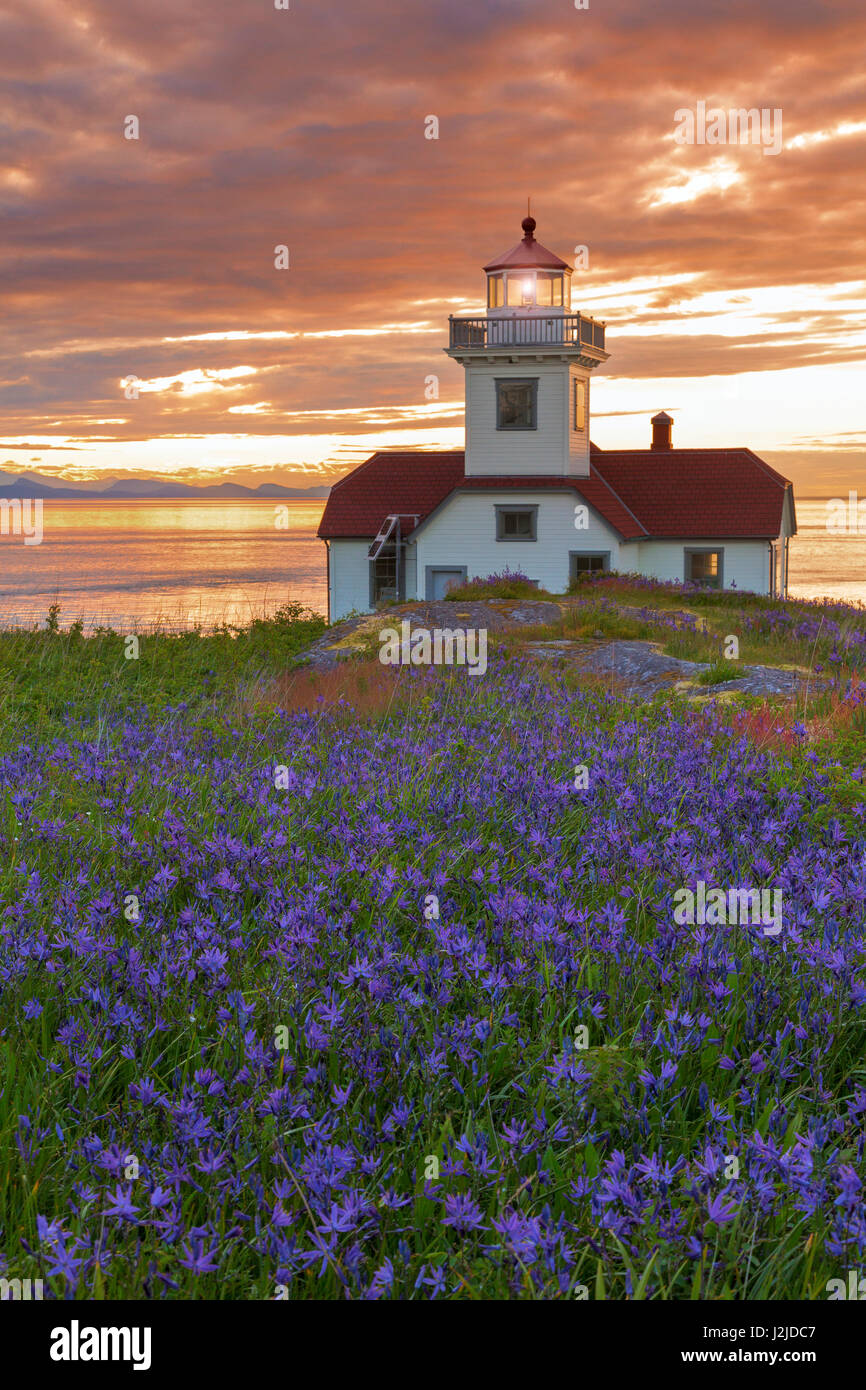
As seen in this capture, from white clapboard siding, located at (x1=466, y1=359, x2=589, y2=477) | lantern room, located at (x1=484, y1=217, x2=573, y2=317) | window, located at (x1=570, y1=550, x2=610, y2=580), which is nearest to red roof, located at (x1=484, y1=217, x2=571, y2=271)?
lantern room, located at (x1=484, y1=217, x2=573, y2=317)

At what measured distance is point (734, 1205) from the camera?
7.38 feet

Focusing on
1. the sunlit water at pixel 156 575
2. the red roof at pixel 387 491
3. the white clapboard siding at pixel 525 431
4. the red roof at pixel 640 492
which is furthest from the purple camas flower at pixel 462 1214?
the red roof at pixel 387 491

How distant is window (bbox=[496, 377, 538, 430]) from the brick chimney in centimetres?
1172

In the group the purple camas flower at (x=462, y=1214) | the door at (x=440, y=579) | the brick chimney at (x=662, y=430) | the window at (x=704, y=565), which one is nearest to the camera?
the purple camas flower at (x=462, y=1214)

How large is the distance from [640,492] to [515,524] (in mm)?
6228

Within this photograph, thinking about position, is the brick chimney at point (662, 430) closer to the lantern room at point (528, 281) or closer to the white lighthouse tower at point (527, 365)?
the white lighthouse tower at point (527, 365)

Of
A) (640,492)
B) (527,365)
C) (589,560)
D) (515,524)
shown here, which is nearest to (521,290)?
(527,365)

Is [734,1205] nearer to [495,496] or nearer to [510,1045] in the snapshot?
[510,1045]

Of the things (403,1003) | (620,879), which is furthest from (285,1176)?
(620,879)

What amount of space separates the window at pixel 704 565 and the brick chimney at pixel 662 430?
8.52 metres

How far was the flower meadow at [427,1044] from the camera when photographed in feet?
7.34

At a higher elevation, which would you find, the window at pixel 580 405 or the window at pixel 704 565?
the window at pixel 580 405

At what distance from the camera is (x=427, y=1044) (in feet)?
10.2

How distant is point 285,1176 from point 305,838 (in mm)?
2545
